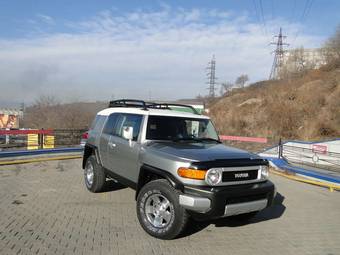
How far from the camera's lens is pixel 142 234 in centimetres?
536

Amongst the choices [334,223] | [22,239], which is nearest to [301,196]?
[334,223]

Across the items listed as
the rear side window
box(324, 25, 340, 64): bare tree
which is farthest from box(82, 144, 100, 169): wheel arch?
box(324, 25, 340, 64): bare tree

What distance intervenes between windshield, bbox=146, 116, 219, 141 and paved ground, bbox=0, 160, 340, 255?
1.54m

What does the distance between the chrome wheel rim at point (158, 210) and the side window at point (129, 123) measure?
1.30 metres

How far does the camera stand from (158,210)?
5277 mm

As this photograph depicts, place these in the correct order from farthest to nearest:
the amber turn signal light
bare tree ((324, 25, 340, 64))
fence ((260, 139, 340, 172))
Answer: bare tree ((324, 25, 340, 64)) → fence ((260, 139, 340, 172)) → the amber turn signal light

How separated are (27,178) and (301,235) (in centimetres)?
700

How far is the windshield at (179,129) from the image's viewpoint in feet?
20.5

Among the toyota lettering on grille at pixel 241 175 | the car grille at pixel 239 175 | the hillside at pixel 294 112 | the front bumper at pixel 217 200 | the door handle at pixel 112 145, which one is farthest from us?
the hillside at pixel 294 112

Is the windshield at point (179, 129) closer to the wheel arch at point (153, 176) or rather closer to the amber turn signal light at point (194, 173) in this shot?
the wheel arch at point (153, 176)

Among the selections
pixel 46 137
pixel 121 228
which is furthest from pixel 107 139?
pixel 46 137

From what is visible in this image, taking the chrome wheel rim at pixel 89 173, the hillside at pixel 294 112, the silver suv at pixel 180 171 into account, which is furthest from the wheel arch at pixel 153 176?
the hillside at pixel 294 112

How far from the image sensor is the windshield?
246 inches

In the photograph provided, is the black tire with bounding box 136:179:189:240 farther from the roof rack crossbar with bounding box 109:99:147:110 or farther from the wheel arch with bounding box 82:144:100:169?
the wheel arch with bounding box 82:144:100:169
